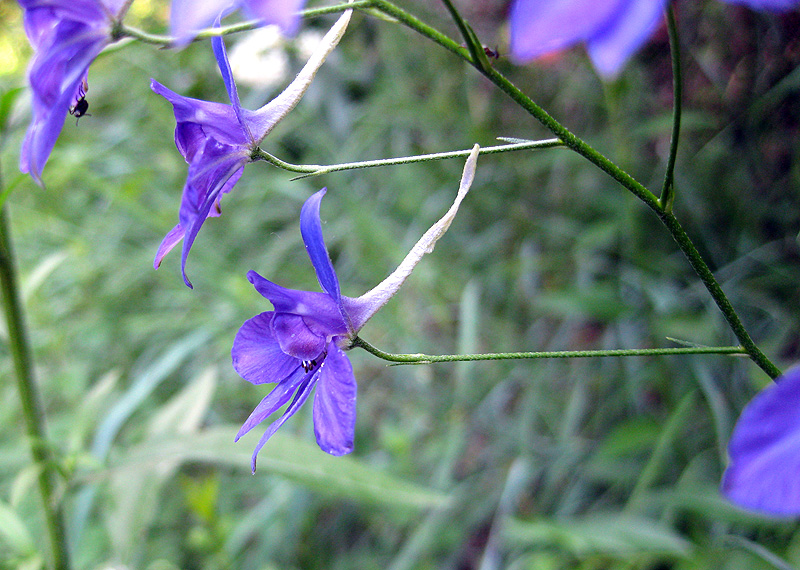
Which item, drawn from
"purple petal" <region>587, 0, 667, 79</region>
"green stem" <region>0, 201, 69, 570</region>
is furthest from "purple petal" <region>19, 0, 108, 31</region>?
"green stem" <region>0, 201, 69, 570</region>

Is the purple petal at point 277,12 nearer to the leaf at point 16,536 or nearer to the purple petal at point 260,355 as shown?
the purple petal at point 260,355

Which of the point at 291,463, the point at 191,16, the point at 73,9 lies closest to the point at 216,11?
the point at 191,16

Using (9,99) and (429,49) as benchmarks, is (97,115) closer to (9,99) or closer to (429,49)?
(429,49)

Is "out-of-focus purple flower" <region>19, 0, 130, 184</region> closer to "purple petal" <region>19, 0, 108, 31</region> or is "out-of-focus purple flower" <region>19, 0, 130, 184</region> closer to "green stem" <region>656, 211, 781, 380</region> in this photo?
"purple petal" <region>19, 0, 108, 31</region>

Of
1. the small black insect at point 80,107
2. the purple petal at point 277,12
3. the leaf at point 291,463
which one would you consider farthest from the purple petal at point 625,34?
the leaf at point 291,463

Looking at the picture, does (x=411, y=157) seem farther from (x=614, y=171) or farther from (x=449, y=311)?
(x=449, y=311)
